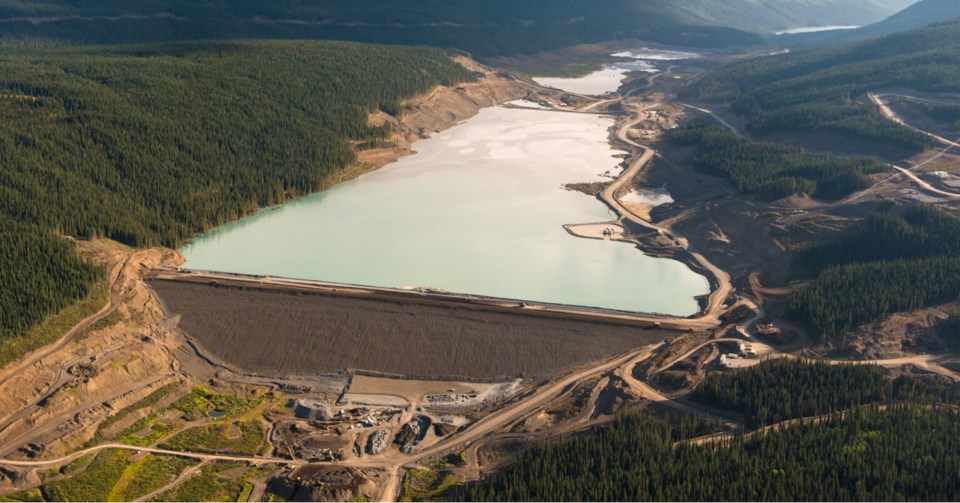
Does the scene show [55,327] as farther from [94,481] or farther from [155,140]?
[155,140]

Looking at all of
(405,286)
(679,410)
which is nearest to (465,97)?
(405,286)

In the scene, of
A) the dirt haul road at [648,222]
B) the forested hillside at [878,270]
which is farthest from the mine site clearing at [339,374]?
the forested hillside at [878,270]

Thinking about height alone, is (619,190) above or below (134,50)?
below

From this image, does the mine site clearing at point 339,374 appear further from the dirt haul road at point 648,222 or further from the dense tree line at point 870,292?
the dense tree line at point 870,292

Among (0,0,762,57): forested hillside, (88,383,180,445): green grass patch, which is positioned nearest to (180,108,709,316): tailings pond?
(88,383,180,445): green grass patch

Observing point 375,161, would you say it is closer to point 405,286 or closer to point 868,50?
point 405,286

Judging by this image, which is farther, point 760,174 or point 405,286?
point 760,174

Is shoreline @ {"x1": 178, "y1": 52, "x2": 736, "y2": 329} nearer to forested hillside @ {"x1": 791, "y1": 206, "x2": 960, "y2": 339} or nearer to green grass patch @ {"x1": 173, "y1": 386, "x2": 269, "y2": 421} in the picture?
forested hillside @ {"x1": 791, "y1": 206, "x2": 960, "y2": 339}
